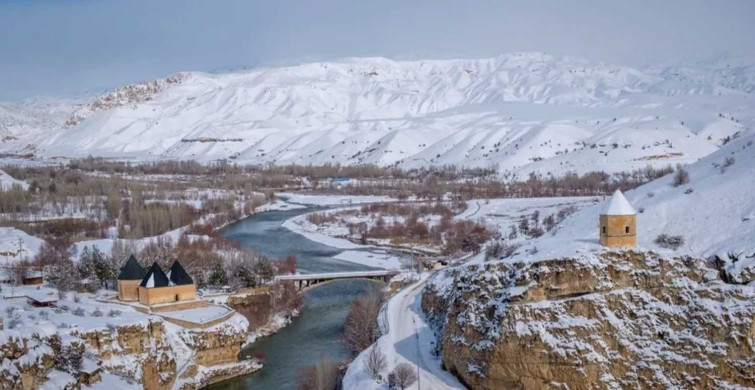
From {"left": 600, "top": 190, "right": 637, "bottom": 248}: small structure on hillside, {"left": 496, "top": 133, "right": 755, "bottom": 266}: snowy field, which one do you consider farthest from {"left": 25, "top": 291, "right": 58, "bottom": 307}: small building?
{"left": 600, "top": 190, "right": 637, "bottom": 248}: small structure on hillside

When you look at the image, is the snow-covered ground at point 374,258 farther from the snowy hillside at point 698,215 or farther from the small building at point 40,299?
the snowy hillside at point 698,215

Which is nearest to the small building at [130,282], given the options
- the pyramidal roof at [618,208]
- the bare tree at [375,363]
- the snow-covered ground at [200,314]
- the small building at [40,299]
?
the snow-covered ground at [200,314]

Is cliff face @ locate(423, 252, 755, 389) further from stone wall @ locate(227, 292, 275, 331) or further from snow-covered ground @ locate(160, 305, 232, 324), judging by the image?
stone wall @ locate(227, 292, 275, 331)

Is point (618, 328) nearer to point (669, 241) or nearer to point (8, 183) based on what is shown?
point (669, 241)

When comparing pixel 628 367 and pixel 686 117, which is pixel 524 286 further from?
pixel 686 117

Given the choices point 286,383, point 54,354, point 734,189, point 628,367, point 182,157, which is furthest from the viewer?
point 182,157

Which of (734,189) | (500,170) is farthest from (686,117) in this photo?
(734,189)
